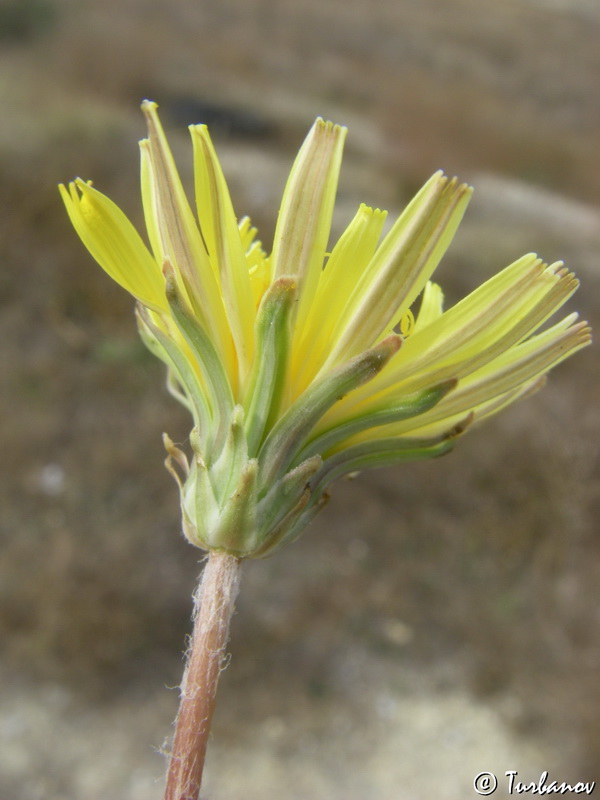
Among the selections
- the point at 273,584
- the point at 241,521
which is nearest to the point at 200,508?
the point at 241,521

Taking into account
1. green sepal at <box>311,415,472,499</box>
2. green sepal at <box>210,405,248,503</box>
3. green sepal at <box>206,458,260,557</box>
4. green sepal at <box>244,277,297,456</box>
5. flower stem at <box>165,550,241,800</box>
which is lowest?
flower stem at <box>165,550,241,800</box>

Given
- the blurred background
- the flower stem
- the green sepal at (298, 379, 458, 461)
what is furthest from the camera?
→ the blurred background

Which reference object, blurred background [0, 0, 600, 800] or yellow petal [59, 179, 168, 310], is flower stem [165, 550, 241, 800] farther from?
blurred background [0, 0, 600, 800]

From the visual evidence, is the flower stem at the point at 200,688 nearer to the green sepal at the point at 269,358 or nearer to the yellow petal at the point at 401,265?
the green sepal at the point at 269,358

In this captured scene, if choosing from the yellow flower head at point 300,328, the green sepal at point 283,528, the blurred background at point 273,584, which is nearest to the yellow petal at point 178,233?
the yellow flower head at point 300,328

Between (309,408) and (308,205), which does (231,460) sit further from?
(308,205)

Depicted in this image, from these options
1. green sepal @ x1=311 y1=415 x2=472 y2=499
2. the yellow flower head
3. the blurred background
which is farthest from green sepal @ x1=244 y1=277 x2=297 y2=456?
the blurred background
